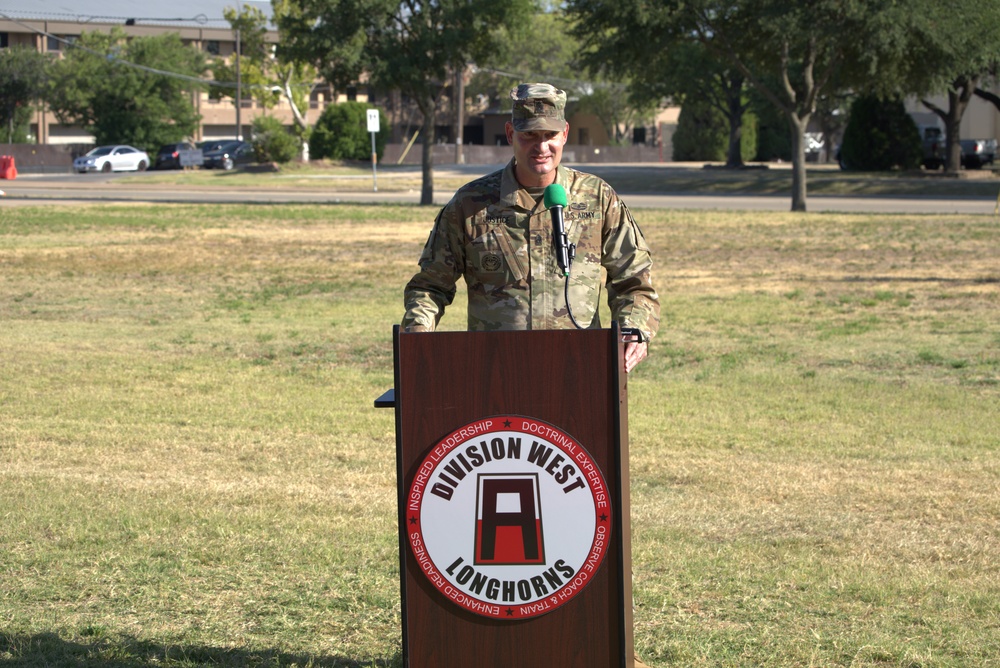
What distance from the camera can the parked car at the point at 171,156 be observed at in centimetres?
6157

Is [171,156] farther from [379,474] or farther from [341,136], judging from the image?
[379,474]

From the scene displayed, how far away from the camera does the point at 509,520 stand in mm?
3318

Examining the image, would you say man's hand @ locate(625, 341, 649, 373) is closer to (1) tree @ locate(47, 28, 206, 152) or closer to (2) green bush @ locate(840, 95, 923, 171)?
(2) green bush @ locate(840, 95, 923, 171)

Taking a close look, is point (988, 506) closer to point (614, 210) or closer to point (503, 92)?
point (614, 210)

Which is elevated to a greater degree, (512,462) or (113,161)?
(113,161)

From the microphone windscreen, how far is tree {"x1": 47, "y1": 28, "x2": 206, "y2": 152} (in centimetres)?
6865

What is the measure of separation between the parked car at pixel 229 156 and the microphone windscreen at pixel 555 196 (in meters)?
58.0

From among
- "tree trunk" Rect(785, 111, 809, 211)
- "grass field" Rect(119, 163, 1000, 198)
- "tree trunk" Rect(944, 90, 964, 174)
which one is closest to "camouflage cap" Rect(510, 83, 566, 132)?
"tree trunk" Rect(785, 111, 809, 211)

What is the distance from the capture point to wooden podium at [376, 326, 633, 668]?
10.7 feet

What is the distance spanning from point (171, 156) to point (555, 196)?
201 ft

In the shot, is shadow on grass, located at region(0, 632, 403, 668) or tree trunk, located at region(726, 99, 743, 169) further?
tree trunk, located at region(726, 99, 743, 169)

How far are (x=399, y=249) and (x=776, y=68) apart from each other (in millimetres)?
15582

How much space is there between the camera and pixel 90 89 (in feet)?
230

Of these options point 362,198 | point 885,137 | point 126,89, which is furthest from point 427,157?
point 126,89
